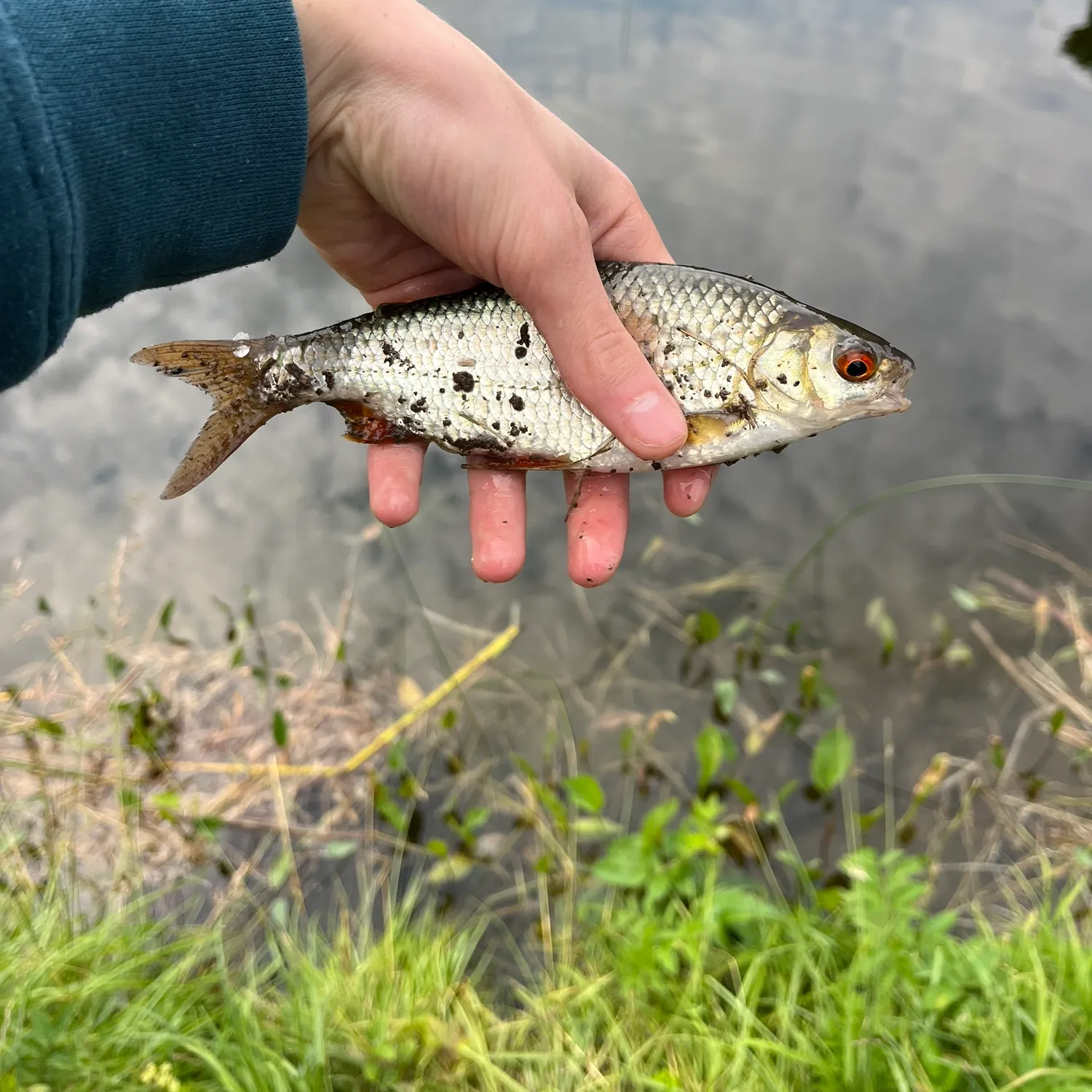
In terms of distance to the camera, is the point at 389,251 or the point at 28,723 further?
the point at 28,723

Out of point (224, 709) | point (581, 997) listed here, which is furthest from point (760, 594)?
point (224, 709)

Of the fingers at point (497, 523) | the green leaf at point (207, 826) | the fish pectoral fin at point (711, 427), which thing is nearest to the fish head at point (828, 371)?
the fish pectoral fin at point (711, 427)

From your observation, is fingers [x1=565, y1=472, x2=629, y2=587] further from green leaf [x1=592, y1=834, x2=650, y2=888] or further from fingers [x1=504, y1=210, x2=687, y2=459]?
green leaf [x1=592, y1=834, x2=650, y2=888]

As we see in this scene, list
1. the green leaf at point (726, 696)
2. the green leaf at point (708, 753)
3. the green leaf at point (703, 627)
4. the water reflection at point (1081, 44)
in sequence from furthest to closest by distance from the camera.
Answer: the water reflection at point (1081, 44) → the green leaf at point (703, 627) → the green leaf at point (726, 696) → the green leaf at point (708, 753)

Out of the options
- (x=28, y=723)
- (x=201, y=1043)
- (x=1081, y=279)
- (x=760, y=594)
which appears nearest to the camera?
(x=201, y=1043)

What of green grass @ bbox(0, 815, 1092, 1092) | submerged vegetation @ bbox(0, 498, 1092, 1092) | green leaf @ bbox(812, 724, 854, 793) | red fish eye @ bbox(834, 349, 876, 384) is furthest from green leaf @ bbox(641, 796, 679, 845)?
red fish eye @ bbox(834, 349, 876, 384)

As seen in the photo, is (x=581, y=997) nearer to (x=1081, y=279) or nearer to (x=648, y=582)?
(x=648, y=582)

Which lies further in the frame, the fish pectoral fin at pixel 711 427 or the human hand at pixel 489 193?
the fish pectoral fin at pixel 711 427

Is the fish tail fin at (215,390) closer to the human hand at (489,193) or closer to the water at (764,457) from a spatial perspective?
the human hand at (489,193)
